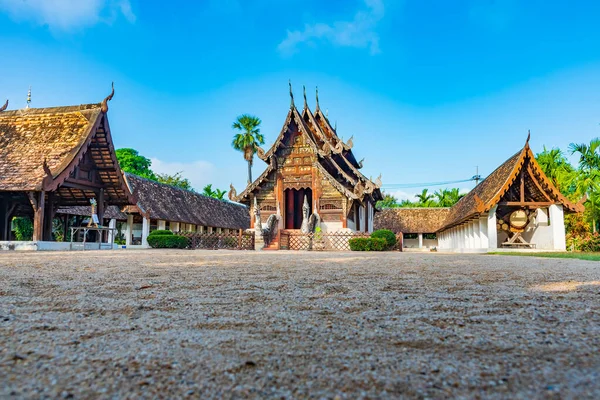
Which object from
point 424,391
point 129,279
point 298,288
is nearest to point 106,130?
point 129,279

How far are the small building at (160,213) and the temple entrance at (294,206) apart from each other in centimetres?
736

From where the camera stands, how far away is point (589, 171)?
23.2 m

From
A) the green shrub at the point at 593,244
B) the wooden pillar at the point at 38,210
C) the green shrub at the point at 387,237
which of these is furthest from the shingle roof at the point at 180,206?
the green shrub at the point at 593,244

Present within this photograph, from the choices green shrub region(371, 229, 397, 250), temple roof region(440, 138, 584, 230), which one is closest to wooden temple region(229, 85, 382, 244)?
green shrub region(371, 229, 397, 250)

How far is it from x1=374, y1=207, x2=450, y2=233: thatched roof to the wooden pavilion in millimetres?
24238

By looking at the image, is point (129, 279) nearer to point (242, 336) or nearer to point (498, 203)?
point (242, 336)

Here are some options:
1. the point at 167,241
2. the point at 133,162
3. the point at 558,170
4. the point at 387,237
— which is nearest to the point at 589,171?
the point at 558,170

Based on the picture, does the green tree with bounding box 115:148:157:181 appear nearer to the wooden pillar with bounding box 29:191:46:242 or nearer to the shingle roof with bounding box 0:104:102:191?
the shingle roof with bounding box 0:104:102:191

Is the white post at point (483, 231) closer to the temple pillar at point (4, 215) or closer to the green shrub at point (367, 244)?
the green shrub at point (367, 244)

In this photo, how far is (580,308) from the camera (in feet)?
10.3

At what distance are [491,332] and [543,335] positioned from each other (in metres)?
0.26

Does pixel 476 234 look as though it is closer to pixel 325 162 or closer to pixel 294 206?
pixel 325 162

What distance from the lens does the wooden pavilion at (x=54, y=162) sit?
13.7m

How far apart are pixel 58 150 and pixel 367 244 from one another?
1256 centimetres
